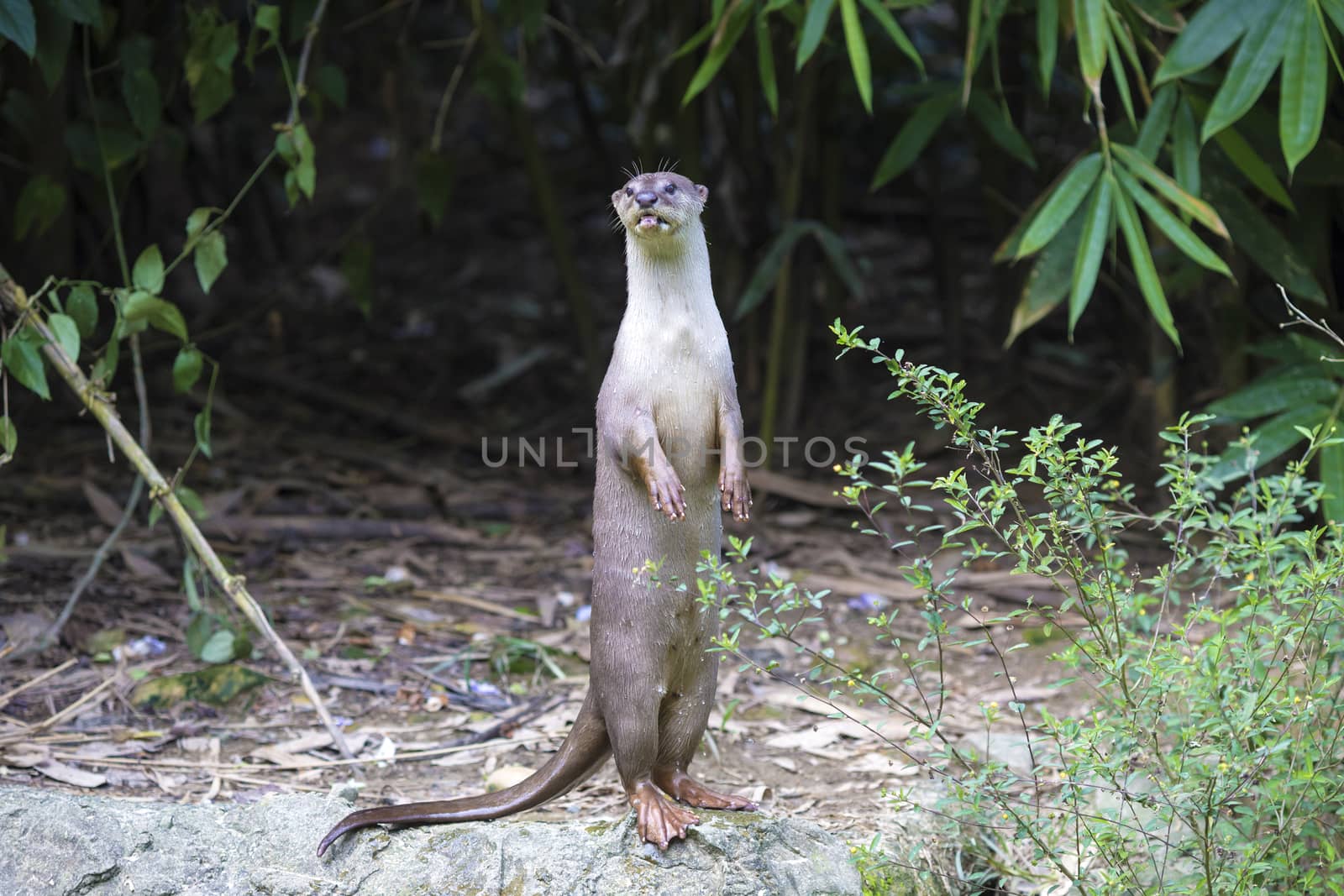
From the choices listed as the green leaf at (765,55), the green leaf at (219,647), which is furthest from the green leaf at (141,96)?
the green leaf at (765,55)

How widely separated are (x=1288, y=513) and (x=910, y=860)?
3.41ft

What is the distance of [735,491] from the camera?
2.61 metres

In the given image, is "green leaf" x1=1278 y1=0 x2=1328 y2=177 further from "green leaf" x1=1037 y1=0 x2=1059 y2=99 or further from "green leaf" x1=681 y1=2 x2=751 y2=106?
"green leaf" x1=681 y1=2 x2=751 y2=106

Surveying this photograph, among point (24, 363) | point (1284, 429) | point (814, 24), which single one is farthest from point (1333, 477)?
point (24, 363)

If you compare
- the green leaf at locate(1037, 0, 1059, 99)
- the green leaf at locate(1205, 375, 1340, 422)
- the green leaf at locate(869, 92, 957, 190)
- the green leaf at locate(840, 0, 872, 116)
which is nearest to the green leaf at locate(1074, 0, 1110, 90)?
the green leaf at locate(1037, 0, 1059, 99)

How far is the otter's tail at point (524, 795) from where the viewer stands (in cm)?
272

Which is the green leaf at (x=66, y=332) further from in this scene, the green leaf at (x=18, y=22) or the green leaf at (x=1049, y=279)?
the green leaf at (x=1049, y=279)

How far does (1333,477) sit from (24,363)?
3.32 meters

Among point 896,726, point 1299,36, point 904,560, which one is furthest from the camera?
point 904,560

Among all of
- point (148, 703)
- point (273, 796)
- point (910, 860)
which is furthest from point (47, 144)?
point (910, 860)

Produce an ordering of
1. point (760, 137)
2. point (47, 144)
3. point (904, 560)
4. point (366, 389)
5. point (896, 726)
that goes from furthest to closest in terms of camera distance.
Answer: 1. point (366, 389)
2. point (760, 137)
3. point (904, 560)
4. point (47, 144)
5. point (896, 726)

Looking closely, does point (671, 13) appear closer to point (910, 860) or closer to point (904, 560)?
point (904, 560)

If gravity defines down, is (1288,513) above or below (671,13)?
below

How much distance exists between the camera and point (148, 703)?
3.64 m
